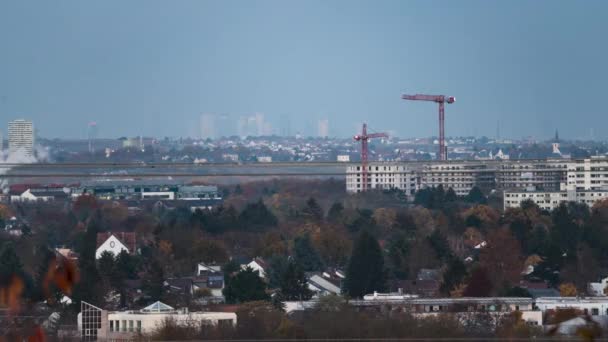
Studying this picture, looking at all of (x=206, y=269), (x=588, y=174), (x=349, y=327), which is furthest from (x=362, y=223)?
(x=588, y=174)

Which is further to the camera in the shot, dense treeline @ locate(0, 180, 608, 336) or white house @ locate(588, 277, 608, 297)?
white house @ locate(588, 277, 608, 297)

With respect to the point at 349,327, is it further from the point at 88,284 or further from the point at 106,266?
the point at 106,266

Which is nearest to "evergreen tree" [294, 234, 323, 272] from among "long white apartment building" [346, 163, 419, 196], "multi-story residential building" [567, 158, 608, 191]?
"multi-story residential building" [567, 158, 608, 191]

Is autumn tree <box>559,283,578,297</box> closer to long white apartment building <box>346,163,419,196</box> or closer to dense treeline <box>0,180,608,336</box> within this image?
dense treeline <box>0,180,608,336</box>

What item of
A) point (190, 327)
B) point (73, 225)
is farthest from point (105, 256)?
point (73, 225)

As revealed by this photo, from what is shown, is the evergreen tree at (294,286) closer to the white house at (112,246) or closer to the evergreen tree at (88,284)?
the evergreen tree at (88,284)

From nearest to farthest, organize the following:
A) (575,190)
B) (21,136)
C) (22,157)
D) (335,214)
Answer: (335,214)
(575,190)
(22,157)
(21,136)
